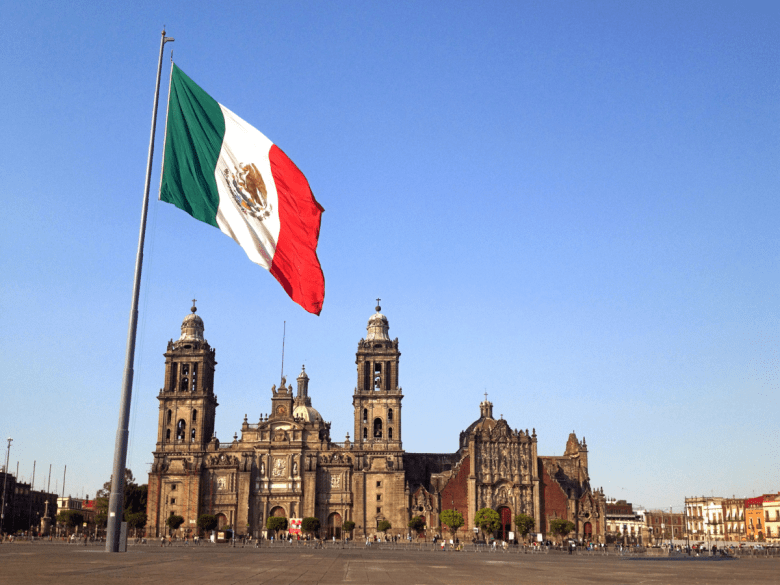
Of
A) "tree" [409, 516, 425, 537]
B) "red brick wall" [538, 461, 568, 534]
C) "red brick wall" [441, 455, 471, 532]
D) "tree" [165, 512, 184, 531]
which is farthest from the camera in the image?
"red brick wall" [538, 461, 568, 534]

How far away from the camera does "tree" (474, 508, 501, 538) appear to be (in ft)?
292

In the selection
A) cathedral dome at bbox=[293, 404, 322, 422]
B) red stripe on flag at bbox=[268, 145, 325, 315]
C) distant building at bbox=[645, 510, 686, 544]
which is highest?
cathedral dome at bbox=[293, 404, 322, 422]

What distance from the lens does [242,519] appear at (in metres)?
94.2

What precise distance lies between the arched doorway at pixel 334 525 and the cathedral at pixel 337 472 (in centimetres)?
12

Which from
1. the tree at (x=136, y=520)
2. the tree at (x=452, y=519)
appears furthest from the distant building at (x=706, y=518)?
the tree at (x=136, y=520)

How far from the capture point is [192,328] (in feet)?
341

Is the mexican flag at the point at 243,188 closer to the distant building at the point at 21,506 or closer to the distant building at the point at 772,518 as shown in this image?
the distant building at the point at 21,506

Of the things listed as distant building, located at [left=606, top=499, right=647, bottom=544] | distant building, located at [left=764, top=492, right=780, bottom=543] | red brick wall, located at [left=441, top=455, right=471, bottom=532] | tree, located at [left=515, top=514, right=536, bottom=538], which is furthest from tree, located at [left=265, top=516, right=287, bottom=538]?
distant building, located at [left=764, top=492, right=780, bottom=543]

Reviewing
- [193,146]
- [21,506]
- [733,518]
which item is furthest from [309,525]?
[733,518]

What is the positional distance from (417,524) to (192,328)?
3795cm

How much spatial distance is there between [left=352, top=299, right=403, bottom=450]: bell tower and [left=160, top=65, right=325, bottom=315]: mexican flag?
80.3 metres

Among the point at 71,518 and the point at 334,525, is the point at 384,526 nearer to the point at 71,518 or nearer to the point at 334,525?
the point at 334,525

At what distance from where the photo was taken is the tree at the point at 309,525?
90.2 m

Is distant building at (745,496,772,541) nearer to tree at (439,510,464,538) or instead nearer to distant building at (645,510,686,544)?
distant building at (645,510,686,544)
